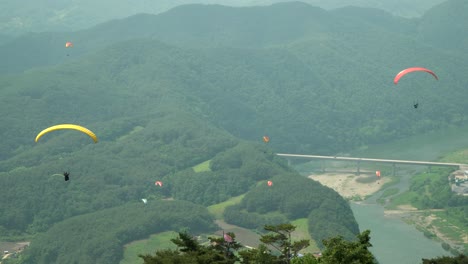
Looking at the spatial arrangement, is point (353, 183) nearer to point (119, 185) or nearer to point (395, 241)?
point (395, 241)

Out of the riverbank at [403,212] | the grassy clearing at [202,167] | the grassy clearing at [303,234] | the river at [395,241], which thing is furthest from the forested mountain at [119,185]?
the riverbank at [403,212]

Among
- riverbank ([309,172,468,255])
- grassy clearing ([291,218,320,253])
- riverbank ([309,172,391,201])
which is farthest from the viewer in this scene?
riverbank ([309,172,391,201])

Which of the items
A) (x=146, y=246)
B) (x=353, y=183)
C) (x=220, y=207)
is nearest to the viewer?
(x=146, y=246)

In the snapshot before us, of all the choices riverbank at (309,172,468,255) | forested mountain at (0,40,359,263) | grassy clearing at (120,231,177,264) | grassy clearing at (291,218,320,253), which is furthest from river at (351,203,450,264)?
grassy clearing at (120,231,177,264)

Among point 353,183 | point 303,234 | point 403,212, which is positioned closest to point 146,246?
point 303,234

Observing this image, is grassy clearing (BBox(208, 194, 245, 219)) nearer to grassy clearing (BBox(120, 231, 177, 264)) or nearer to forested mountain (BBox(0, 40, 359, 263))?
forested mountain (BBox(0, 40, 359, 263))
